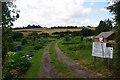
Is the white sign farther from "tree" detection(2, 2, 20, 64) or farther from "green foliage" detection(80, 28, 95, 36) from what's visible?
"green foliage" detection(80, 28, 95, 36)

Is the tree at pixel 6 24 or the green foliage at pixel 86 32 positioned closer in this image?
the tree at pixel 6 24

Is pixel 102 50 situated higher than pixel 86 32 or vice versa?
pixel 86 32

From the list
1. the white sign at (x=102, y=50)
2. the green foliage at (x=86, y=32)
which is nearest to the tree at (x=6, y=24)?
the white sign at (x=102, y=50)

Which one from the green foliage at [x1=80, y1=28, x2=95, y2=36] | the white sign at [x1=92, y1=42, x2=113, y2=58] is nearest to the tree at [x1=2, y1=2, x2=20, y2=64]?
the white sign at [x1=92, y1=42, x2=113, y2=58]

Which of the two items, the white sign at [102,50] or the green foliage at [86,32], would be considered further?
the green foliage at [86,32]

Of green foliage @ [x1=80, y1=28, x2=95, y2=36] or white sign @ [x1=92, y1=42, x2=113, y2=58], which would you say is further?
green foliage @ [x1=80, y1=28, x2=95, y2=36]

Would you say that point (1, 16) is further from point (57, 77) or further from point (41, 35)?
point (41, 35)

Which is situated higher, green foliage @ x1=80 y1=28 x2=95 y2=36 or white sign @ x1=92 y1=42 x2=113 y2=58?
green foliage @ x1=80 y1=28 x2=95 y2=36

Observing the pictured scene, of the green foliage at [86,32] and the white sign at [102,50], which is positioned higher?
the green foliage at [86,32]

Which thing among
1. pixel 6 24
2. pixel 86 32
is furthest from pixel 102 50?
pixel 86 32

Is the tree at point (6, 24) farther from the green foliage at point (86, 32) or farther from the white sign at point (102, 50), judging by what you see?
the green foliage at point (86, 32)

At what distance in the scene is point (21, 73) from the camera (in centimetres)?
1898

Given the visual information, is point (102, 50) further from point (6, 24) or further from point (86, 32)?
point (86, 32)

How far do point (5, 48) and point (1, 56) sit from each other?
50 cm
